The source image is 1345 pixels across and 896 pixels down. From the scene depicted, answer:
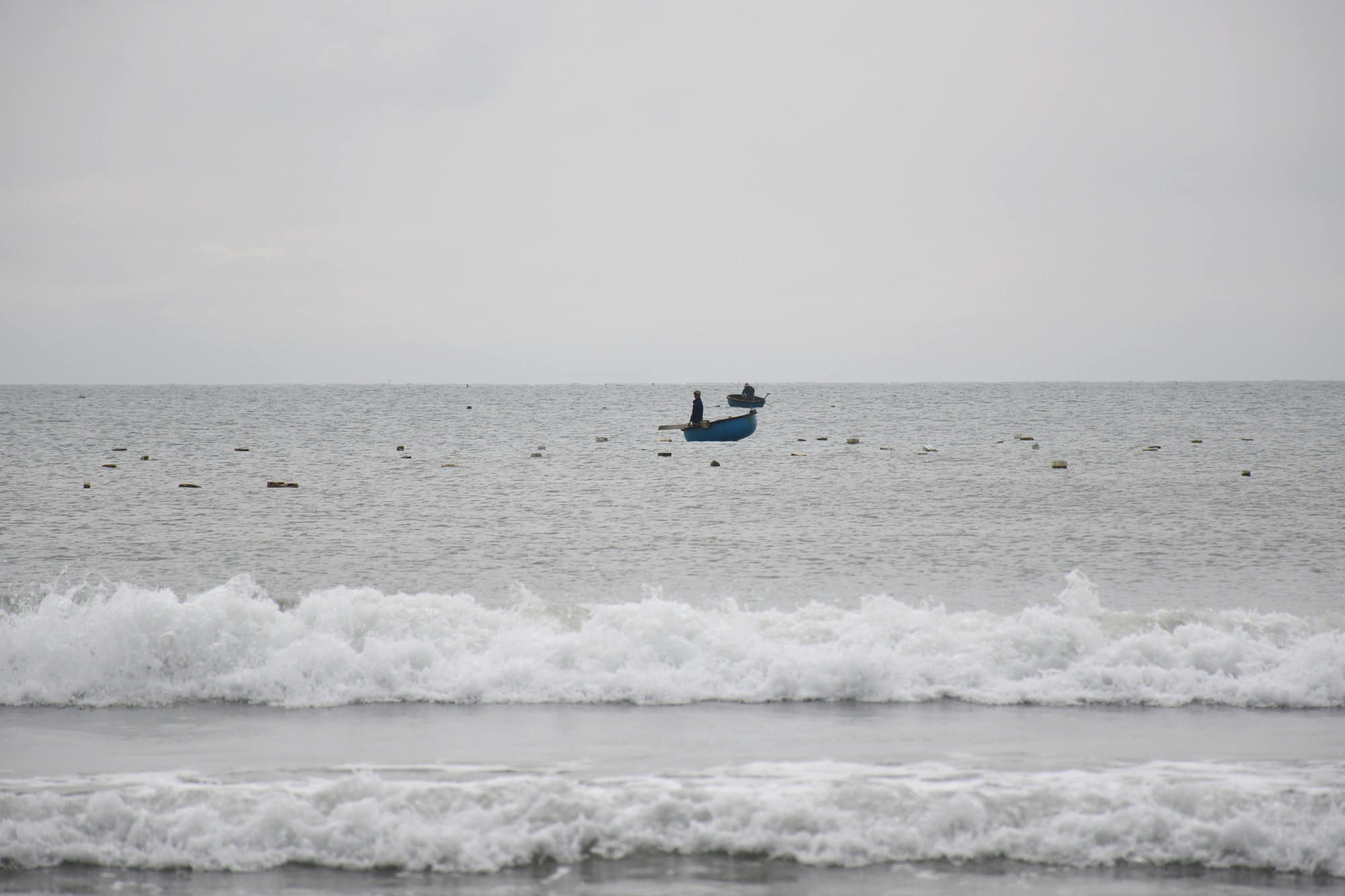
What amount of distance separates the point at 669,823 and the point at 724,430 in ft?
129

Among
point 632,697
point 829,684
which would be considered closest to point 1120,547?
point 829,684

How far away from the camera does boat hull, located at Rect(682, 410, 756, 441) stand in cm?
4675

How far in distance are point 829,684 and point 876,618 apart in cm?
168

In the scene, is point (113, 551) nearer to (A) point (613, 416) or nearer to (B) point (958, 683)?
(B) point (958, 683)

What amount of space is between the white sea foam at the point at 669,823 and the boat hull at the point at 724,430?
38746 millimetres

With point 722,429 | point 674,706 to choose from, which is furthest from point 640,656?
point 722,429

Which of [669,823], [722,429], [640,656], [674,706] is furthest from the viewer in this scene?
[722,429]

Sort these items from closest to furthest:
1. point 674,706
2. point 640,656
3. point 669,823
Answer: point 669,823 → point 674,706 → point 640,656

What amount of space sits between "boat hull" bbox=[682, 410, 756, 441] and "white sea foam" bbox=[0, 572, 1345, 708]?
112 feet

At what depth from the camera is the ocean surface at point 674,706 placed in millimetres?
7348

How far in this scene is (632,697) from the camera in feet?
35.9

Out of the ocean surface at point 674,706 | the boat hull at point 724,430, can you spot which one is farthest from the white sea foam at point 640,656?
the boat hull at point 724,430

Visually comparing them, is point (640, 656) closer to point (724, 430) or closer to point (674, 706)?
point (674, 706)

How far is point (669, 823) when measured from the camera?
301 inches
